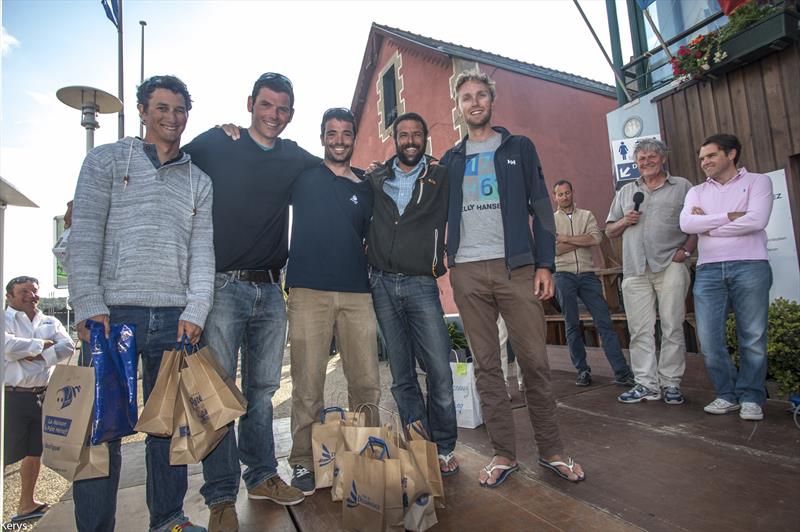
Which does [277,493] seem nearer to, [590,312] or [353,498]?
[353,498]

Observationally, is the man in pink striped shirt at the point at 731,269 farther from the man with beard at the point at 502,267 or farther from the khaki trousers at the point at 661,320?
the man with beard at the point at 502,267

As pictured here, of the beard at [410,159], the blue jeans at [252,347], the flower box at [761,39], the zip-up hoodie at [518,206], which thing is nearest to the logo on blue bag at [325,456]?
the blue jeans at [252,347]

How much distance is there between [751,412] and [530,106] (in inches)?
332

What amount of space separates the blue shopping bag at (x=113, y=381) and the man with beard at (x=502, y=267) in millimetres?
Answer: 1800

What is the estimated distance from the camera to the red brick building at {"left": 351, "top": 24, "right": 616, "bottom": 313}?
10.1 meters

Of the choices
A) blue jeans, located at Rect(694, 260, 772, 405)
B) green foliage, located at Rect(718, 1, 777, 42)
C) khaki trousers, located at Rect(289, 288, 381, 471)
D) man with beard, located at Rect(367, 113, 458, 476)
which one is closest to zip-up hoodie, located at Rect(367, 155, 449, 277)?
man with beard, located at Rect(367, 113, 458, 476)

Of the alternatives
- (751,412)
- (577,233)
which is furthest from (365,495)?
(577,233)

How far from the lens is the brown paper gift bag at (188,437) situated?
196 centimetres

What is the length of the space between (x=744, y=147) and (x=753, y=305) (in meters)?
2.60

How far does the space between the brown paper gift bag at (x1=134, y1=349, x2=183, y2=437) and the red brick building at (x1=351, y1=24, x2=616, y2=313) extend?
29.6 ft

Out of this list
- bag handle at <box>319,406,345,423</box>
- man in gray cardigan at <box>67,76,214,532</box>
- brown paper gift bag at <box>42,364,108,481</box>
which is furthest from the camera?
bag handle at <box>319,406,345,423</box>

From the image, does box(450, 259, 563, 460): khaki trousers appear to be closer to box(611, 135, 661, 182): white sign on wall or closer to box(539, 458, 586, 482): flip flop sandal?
box(539, 458, 586, 482): flip flop sandal

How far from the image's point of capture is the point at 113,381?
79.0 inches

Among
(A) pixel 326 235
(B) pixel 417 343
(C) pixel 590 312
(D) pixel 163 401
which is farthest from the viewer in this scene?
(C) pixel 590 312
